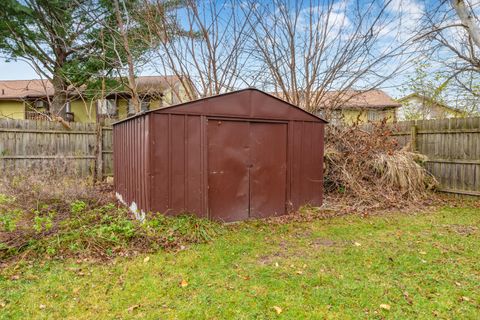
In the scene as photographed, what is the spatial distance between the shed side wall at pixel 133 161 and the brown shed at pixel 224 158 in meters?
0.02

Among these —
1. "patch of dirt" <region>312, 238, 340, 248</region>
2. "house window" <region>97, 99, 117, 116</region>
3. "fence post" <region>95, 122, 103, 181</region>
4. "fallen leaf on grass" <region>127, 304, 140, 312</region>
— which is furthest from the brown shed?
"house window" <region>97, 99, 117, 116</region>

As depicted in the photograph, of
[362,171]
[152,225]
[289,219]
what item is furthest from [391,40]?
[152,225]

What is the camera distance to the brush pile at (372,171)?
708 cm

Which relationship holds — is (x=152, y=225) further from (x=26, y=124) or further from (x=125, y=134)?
(x=26, y=124)

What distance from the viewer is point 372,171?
755 cm

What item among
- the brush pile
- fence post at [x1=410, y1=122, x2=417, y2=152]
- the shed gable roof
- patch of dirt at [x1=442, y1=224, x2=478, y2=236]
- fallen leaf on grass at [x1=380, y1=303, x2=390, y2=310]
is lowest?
fallen leaf on grass at [x1=380, y1=303, x2=390, y2=310]

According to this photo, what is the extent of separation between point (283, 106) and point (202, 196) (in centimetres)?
244

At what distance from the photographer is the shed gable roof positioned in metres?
5.11

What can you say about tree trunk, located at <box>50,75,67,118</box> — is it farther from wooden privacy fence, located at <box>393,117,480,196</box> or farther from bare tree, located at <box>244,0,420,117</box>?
wooden privacy fence, located at <box>393,117,480,196</box>

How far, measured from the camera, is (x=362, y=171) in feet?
24.6

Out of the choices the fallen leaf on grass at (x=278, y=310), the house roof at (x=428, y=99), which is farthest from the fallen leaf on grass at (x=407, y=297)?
the house roof at (x=428, y=99)

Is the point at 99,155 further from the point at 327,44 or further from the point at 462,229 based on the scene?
the point at 462,229

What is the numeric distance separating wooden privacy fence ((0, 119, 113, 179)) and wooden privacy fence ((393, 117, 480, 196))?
910cm

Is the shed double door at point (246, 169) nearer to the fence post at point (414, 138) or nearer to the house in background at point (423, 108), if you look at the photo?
the fence post at point (414, 138)
